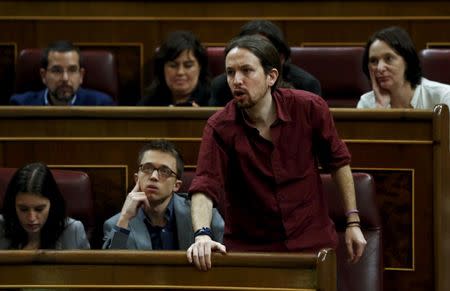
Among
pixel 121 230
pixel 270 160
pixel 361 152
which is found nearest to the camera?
pixel 270 160

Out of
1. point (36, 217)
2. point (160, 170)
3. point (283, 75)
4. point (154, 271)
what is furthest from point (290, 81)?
point (154, 271)

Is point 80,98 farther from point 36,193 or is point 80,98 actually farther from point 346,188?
point 346,188

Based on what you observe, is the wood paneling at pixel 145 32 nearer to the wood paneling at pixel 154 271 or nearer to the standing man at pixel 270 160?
the standing man at pixel 270 160

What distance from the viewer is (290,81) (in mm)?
1400

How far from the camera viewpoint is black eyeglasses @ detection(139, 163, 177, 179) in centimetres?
117

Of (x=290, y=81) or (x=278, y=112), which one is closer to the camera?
(x=278, y=112)

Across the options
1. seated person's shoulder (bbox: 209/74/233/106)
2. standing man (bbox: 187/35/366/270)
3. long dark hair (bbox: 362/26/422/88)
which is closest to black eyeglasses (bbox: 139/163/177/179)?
standing man (bbox: 187/35/366/270)

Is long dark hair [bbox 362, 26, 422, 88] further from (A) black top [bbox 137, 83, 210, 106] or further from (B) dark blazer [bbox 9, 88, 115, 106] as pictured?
(B) dark blazer [bbox 9, 88, 115, 106]

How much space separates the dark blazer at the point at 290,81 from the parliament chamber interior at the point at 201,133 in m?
0.12

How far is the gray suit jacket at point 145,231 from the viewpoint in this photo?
113 centimetres

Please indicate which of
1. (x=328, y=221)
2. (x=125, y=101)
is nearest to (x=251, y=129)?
(x=328, y=221)

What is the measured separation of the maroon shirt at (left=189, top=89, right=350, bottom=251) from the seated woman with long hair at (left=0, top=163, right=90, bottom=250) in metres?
0.22

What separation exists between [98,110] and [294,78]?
0.27 metres

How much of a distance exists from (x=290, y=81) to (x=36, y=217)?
397mm
